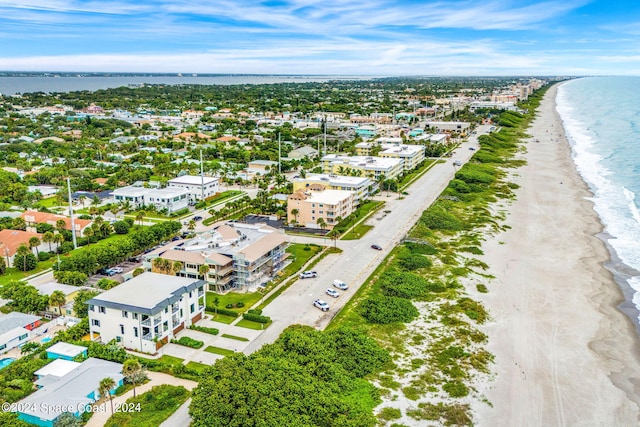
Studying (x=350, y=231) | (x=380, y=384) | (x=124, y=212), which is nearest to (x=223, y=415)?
(x=380, y=384)

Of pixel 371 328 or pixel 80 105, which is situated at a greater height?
pixel 80 105

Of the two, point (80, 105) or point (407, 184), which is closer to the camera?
point (407, 184)

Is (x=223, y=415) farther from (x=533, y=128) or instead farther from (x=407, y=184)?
(x=533, y=128)

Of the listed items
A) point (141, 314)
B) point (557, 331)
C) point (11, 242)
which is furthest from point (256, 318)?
point (11, 242)

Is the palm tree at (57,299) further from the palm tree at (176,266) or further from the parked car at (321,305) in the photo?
the parked car at (321,305)

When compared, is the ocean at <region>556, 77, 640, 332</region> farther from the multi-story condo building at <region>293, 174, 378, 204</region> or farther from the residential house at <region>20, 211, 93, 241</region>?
the residential house at <region>20, 211, 93, 241</region>

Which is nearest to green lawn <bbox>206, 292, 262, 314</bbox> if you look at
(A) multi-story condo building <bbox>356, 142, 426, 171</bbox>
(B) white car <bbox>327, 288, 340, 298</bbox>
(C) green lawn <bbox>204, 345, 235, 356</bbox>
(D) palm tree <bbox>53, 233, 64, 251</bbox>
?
(C) green lawn <bbox>204, 345, 235, 356</bbox>

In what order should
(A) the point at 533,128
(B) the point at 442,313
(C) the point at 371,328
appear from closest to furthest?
(C) the point at 371,328 < (B) the point at 442,313 < (A) the point at 533,128
